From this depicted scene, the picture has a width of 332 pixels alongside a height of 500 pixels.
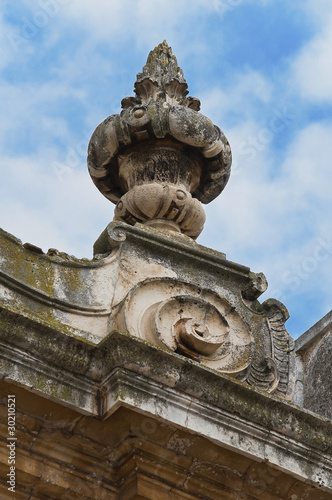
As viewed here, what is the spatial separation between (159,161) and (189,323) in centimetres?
147

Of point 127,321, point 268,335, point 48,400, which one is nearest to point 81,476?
point 48,400

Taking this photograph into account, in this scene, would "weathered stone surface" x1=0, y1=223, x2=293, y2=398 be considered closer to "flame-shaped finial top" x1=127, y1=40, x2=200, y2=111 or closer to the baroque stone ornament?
the baroque stone ornament

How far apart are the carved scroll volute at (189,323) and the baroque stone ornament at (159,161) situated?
2.47ft

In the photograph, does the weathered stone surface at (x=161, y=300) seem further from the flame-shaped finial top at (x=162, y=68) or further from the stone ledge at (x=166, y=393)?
the flame-shaped finial top at (x=162, y=68)

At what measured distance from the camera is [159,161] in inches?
302

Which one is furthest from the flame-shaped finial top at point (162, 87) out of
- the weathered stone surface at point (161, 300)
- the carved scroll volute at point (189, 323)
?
the carved scroll volute at point (189, 323)

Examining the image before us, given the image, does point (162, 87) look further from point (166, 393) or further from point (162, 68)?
point (166, 393)

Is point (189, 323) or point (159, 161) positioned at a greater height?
point (159, 161)

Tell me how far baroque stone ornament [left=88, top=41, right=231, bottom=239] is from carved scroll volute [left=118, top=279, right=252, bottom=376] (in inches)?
29.7

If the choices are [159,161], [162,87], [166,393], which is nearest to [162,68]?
[162,87]

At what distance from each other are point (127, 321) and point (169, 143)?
165 centimetres

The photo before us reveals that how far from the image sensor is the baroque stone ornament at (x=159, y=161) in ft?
24.6

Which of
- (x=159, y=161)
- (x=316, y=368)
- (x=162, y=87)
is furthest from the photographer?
(x=162, y=87)

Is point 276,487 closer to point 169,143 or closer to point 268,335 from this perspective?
point 268,335
